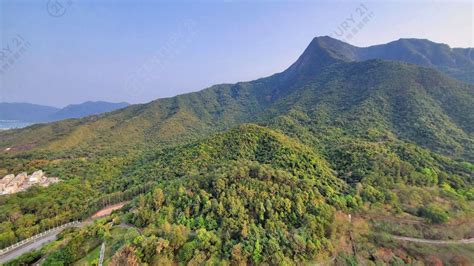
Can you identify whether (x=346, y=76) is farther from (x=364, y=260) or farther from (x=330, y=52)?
(x=364, y=260)

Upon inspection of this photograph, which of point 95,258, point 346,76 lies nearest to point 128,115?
point 95,258

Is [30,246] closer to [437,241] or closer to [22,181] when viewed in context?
[22,181]

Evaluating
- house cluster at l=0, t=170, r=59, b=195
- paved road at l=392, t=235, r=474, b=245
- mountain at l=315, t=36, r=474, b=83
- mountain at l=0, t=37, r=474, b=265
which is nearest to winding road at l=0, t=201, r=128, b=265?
mountain at l=0, t=37, r=474, b=265

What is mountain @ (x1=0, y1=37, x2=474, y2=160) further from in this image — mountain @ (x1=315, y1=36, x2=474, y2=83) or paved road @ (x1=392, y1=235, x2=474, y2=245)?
mountain @ (x1=315, y1=36, x2=474, y2=83)

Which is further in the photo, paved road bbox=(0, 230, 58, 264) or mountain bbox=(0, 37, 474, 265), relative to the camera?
paved road bbox=(0, 230, 58, 264)

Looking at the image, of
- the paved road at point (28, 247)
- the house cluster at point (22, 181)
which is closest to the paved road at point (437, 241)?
the paved road at point (28, 247)
